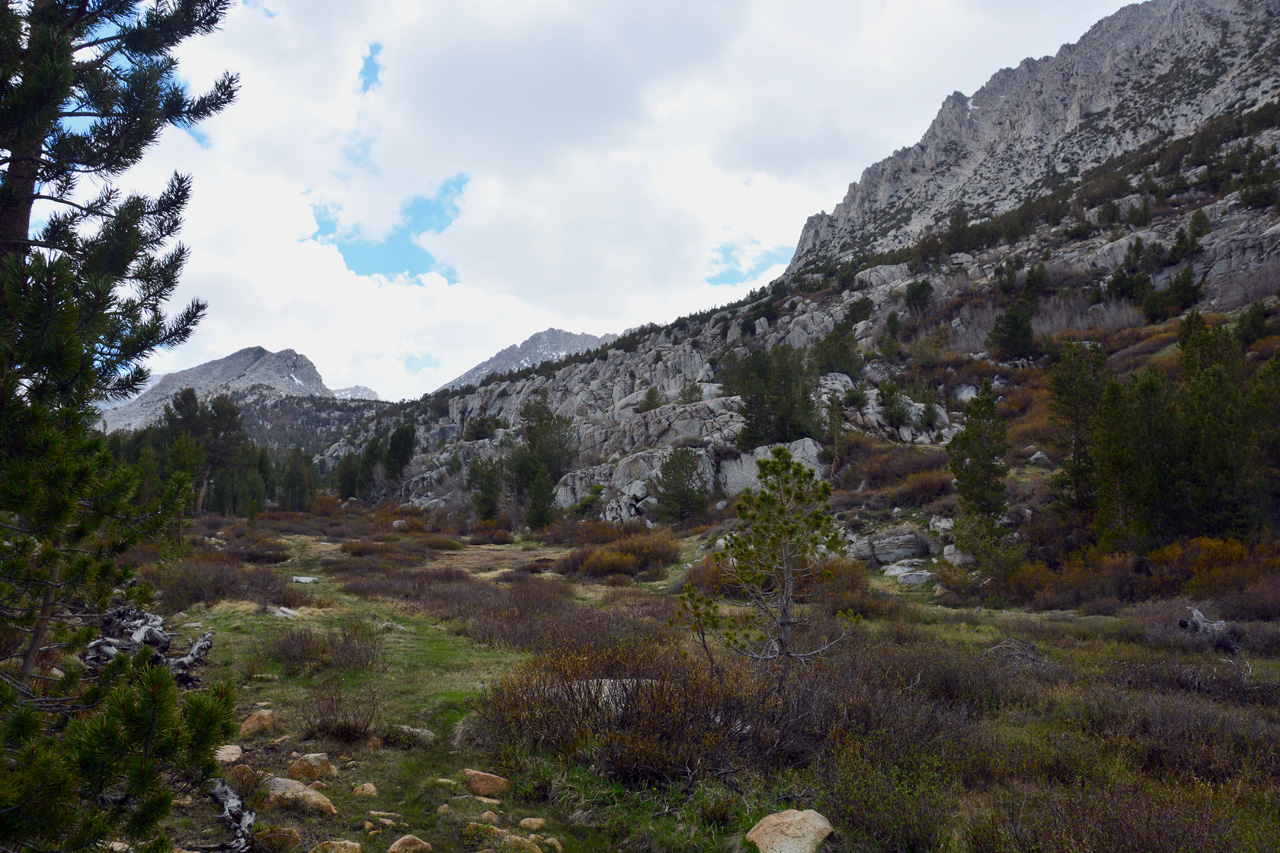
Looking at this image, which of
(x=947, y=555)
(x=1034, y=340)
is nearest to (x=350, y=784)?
(x=947, y=555)

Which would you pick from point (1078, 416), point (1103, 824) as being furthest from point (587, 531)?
point (1103, 824)

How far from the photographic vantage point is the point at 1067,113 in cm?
8869

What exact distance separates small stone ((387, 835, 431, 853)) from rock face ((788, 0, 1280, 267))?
9405 cm

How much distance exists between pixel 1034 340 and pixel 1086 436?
84.5ft

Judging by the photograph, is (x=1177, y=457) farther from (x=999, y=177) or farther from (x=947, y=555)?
(x=999, y=177)

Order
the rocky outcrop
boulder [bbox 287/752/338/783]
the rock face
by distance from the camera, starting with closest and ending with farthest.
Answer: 1. boulder [bbox 287/752/338/783]
2. the rocky outcrop
3. the rock face

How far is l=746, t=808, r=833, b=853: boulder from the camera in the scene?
3.25 m

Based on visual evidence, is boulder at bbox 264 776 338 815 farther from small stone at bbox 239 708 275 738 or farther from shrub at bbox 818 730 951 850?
shrub at bbox 818 730 951 850

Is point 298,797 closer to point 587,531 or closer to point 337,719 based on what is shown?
point 337,719

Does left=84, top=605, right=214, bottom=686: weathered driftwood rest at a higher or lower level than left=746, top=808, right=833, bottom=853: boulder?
higher

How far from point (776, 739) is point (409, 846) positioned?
2901 millimetres

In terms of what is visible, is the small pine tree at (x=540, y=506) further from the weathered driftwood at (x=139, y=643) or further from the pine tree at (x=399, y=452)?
the pine tree at (x=399, y=452)

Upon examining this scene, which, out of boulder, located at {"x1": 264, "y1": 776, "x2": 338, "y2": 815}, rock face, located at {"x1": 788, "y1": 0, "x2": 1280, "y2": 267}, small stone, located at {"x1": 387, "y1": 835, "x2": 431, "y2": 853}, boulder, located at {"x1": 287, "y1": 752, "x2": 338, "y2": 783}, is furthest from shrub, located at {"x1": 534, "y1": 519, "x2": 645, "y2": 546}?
rock face, located at {"x1": 788, "y1": 0, "x2": 1280, "y2": 267}

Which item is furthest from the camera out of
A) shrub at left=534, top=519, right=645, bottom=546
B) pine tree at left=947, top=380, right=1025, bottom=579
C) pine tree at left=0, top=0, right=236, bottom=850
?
shrub at left=534, top=519, right=645, bottom=546
